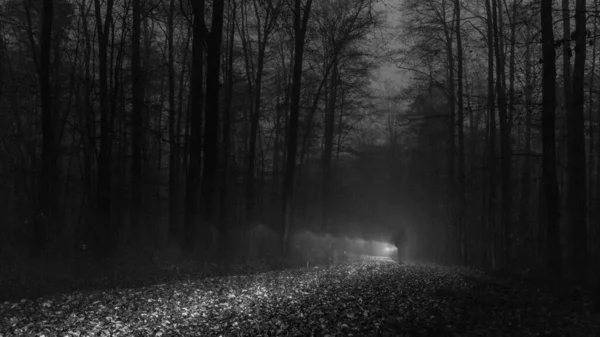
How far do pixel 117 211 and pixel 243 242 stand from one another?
6.87m

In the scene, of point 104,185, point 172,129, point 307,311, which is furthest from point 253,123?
point 307,311

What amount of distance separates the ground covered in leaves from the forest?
14.6 feet

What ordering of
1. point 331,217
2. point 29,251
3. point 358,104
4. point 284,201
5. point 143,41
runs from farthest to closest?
point 331,217 < point 358,104 < point 143,41 < point 284,201 < point 29,251

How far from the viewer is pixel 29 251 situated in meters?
18.4

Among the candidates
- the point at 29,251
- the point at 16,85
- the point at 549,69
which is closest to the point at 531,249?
the point at 549,69

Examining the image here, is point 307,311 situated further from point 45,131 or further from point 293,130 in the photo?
point 293,130

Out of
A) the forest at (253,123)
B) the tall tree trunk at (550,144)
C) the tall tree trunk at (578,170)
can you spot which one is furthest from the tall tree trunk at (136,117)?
the tall tree trunk at (578,170)

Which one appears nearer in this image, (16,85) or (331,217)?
(16,85)

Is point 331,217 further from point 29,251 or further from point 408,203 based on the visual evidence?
point 29,251

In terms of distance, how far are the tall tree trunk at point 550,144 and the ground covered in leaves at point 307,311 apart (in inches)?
110

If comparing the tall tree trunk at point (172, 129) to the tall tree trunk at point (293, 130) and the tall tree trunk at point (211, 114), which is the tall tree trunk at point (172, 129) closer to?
the tall tree trunk at point (293, 130)

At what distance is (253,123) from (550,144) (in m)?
17.2

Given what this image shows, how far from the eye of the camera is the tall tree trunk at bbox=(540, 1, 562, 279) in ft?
45.9

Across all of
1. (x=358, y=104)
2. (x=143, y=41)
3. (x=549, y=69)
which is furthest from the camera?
(x=358, y=104)
